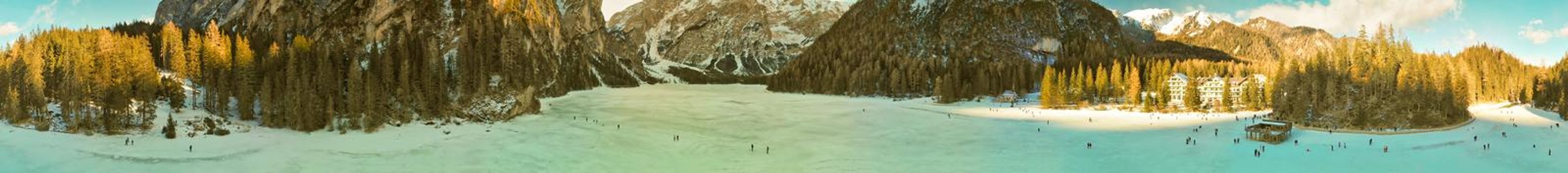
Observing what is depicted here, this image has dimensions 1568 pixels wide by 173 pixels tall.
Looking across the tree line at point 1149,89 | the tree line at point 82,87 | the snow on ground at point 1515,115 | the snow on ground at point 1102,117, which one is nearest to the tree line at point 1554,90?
the snow on ground at point 1515,115

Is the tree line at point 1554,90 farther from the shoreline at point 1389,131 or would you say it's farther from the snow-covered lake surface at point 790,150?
the shoreline at point 1389,131

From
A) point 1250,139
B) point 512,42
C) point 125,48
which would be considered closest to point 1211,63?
point 1250,139

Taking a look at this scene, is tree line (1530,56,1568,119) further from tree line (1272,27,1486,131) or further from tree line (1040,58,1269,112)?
tree line (1040,58,1269,112)

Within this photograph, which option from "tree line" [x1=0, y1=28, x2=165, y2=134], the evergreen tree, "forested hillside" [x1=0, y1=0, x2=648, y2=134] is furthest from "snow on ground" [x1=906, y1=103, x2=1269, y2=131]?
"tree line" [x1=0, y1=28, x2=165, y2=134]

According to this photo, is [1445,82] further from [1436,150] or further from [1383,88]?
[1436,150]

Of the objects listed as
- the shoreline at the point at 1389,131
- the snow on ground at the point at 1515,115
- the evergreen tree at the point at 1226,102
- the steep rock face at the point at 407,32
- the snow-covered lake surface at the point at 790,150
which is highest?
the steep rock face at the point at 407,32

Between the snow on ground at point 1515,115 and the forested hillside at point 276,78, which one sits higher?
the forested hillside at point 276,78

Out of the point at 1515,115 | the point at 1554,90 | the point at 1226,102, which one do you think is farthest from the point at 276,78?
the point at 1554,90

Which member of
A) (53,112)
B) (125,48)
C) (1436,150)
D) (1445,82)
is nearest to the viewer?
(1436,150)
